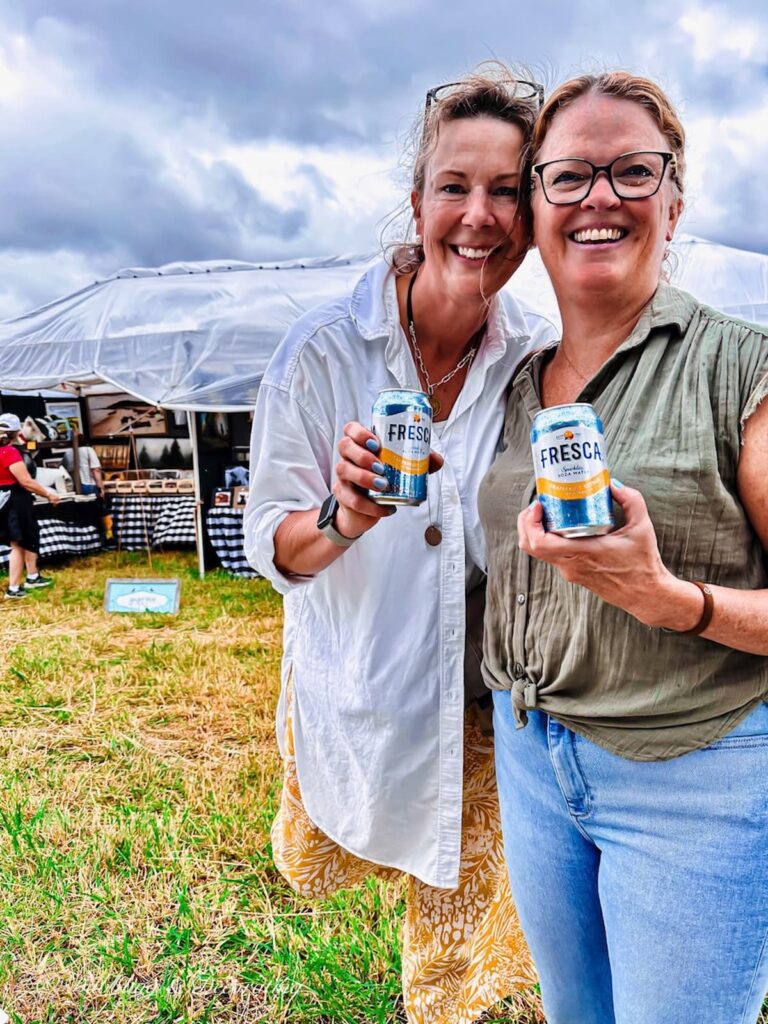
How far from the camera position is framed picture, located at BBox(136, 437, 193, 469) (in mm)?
9922

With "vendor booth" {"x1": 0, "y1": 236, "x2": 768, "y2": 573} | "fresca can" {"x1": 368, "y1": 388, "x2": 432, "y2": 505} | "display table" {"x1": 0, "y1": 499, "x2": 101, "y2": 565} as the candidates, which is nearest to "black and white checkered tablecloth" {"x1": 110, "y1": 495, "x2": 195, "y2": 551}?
"display table" {"x1": 0, "y1": 499, "x2": 101, "y2": 565}

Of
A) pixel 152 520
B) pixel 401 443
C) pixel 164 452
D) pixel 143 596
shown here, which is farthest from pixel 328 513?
pixel 164 452

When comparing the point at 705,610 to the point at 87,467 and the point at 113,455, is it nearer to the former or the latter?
the point at 87,467

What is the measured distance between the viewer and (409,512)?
1.42 metres

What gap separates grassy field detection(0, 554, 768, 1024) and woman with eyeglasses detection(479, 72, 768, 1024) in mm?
1163

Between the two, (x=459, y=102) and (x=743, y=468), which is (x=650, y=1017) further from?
(x=459, y=102)

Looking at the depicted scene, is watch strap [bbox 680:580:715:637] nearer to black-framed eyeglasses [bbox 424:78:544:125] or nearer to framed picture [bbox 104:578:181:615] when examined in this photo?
black-framed eyeglasses [bbox 424:78:544:125]

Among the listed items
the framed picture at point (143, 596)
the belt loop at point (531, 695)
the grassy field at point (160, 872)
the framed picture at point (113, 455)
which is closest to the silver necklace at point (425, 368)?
the belt loop at point (531, 695)

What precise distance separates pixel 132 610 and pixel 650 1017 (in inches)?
213

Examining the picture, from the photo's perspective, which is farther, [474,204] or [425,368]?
[425,368]

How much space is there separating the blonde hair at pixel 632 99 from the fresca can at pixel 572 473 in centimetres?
53

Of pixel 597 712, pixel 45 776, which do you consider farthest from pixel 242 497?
pixel 597 712

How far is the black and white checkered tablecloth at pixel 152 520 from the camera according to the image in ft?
28.4

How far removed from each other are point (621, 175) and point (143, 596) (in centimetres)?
543
